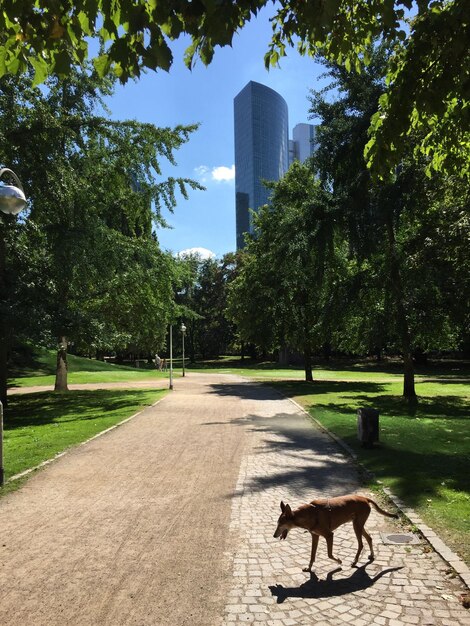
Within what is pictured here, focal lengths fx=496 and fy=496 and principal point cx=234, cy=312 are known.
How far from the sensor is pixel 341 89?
64.2 feet

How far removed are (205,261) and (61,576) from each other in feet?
245

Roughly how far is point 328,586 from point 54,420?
45.1 feet

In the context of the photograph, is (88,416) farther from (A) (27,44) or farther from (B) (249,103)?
(B) (249,103)

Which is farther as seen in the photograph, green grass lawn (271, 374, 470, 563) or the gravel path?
green grass lawn (271, 374, 470, 563)

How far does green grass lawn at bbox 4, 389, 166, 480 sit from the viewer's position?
10.5 metres

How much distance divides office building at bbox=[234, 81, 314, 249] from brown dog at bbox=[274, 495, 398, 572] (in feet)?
210

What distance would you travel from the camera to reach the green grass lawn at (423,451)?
6336 mm

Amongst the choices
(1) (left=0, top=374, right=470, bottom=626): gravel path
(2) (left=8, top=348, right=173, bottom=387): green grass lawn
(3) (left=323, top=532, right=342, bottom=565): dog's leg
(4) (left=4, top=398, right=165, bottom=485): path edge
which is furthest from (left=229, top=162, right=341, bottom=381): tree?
(3) (left=323, top=532, right=342, bottom=565): dog's leg

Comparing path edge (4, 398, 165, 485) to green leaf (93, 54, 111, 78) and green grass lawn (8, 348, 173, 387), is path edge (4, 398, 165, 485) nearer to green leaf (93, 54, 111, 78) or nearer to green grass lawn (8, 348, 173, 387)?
green leaf (93, 54, 111, 78)

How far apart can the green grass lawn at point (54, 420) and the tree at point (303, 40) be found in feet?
22.6

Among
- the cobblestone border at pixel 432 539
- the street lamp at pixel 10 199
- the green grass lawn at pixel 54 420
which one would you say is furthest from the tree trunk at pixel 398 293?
the street lamp at pixel 10 199

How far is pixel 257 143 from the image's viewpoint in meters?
69.8

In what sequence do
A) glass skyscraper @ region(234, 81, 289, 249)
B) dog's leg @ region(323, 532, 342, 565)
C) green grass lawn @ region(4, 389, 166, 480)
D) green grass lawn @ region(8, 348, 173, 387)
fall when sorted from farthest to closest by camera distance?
1. glass skyscraper @ region(234, 81, 289, 249)
2. green grass lawn @ region(8, 348, 173, 387)
3. green grass lawn @ region(4, 389, 166, 480)
4. dog's leg @ region(323, 532, 342, 565)

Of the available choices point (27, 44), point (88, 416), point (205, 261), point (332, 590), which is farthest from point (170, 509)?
point (205, 261)
